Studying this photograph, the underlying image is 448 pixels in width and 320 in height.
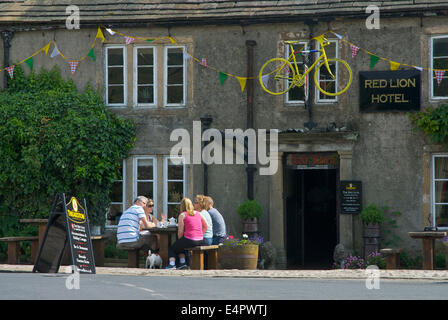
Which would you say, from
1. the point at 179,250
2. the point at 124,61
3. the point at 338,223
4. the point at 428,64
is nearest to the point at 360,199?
the point at 338,223

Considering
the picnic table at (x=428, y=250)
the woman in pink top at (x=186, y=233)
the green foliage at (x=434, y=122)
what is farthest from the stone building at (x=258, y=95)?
the woman in pink top at (x=186, y=233)

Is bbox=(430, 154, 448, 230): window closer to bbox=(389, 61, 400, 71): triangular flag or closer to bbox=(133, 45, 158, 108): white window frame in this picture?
bbox=(389, 61, 400, 71): triangular flag

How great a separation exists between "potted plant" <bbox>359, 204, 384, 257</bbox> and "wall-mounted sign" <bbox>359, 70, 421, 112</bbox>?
7.13ft

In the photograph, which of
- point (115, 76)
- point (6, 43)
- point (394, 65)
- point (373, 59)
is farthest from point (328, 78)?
point (6, 43)

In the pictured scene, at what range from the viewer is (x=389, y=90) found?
62.7ft

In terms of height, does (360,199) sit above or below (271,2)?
below

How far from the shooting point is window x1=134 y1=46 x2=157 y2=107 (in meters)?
20.5

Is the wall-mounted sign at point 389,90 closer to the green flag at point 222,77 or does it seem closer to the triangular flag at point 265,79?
the triangular flag at point 265,79

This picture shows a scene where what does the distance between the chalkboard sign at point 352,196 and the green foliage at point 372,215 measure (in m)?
0.32

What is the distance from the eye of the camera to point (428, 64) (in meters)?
19.0

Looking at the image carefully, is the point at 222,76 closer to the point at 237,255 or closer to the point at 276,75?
the point at 276,75
